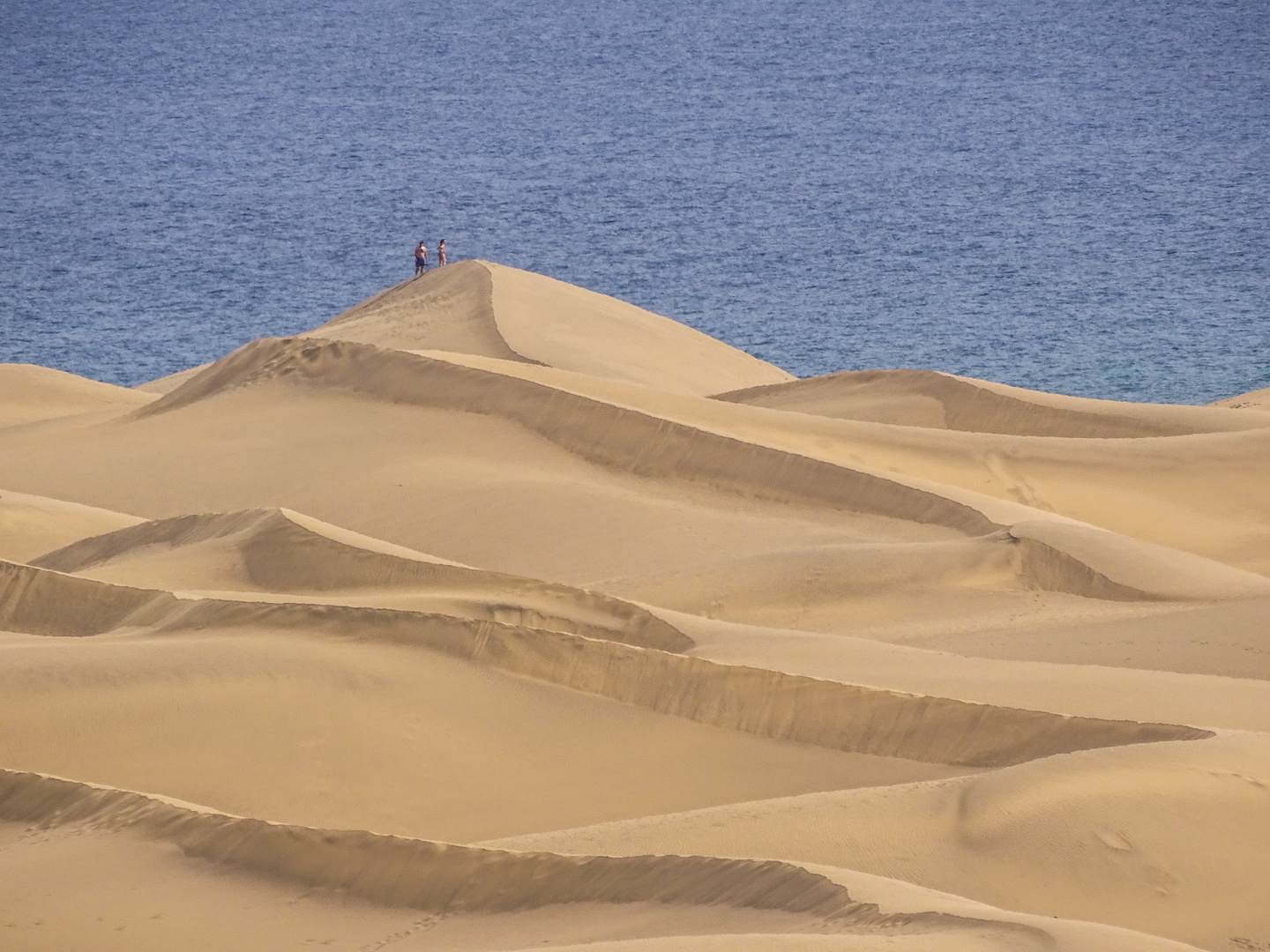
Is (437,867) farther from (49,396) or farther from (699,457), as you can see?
(49,396)

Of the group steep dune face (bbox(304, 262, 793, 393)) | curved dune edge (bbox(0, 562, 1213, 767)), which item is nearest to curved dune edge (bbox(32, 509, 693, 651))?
curved dune edge (bbox(0, 562, 1213, 767))

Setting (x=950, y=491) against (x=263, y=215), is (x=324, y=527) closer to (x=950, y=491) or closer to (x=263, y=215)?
(x=950, y=491)

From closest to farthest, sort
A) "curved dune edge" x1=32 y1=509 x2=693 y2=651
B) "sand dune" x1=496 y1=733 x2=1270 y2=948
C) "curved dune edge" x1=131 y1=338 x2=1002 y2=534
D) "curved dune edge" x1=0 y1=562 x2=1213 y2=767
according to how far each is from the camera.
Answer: "sand dune" x1=496 y1=733 x2=1270 y2=948 → "curved dune edge" x1=0 y1=562 x2=1213 y2=767 → "curved dune edge" x1=32 y1=509 x2=693 y2=651 → "curved dune edge" x1=131 y1=338 x2=1002 y2=534

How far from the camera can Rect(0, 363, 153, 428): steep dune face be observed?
2052 cm

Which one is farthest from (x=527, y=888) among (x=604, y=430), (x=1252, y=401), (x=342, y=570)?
(x=1252, y=401)

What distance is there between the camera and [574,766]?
8.03 meters

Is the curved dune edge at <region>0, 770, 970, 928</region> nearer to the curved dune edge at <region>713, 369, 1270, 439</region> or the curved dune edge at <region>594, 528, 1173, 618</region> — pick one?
the curved dune edge at <region>594, 528, 1173, 618</region>

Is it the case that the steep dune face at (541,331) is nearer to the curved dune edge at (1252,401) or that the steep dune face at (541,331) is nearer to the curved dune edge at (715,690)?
the curved dune edge at (1252,401)

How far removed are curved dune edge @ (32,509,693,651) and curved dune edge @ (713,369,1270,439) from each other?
808cm

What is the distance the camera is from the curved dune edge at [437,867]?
237 inches

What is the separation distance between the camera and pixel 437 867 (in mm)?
6496

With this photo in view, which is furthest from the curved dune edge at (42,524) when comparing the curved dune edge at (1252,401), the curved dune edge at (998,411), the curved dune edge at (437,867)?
the curved dune edge at (1252,401)

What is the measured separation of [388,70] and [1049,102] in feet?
96.1

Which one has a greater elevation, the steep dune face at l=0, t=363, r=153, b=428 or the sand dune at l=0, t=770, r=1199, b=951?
the sand dune at l=0, t=770, r=1199, b=951
